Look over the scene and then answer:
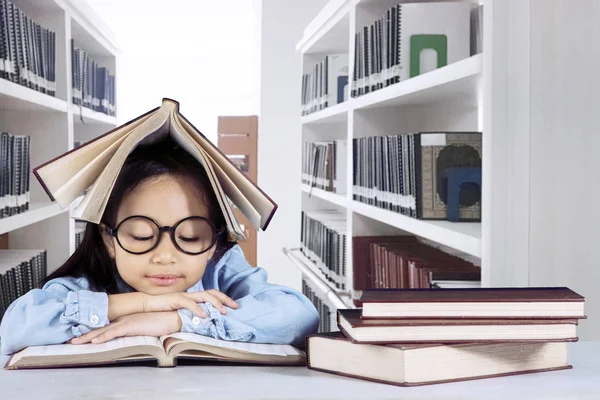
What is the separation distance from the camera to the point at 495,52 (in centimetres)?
144

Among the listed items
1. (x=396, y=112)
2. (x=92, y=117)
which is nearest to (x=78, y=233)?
(x=92, y=117)

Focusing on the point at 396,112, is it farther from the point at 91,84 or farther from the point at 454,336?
the point at 454,336

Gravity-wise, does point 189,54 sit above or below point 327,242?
above

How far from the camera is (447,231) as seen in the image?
1.69 meters

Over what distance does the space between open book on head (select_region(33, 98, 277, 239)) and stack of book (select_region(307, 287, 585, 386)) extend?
0.76ft

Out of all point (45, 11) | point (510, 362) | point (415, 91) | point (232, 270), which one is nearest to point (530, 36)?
point (415, 91)

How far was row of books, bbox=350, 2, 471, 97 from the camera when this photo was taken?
203cm

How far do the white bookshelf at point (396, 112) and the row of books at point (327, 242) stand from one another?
63 mm

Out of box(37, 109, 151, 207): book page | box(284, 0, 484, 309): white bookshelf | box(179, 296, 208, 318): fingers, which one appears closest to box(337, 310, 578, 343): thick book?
box(179, 296, 208, 318): fingers

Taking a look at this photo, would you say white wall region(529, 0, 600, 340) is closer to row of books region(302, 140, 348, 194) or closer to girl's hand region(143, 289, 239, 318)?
girl's hand region(143, 289, 239, 318)

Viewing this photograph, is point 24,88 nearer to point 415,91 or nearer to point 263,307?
point 415,91

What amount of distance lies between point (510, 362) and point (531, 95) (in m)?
0.84

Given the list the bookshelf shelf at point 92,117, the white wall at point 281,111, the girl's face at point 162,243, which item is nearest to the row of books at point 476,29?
the girl's face at point 162,243

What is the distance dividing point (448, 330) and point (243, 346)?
0.77 ft
